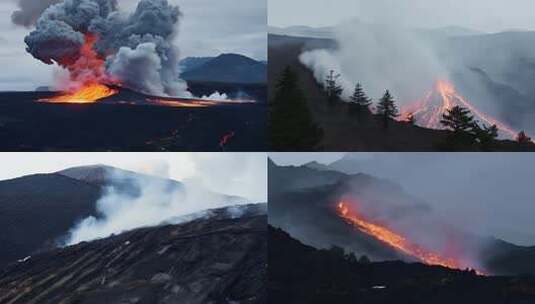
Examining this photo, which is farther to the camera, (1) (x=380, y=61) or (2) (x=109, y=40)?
(1) (x=380, y=61)

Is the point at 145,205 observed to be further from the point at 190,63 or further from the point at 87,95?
the point at 190,63

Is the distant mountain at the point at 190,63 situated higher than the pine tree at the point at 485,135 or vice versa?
the distant mountain at the point at 190,63

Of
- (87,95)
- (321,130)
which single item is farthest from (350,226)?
(87,95)

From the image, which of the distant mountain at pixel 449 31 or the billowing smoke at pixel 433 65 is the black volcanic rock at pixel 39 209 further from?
the distant mountain at pixel 449 31

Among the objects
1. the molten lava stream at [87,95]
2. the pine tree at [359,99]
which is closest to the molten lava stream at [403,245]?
the pine tree at [359,99]

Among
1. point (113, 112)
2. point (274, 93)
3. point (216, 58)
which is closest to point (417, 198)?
point (274, 93)

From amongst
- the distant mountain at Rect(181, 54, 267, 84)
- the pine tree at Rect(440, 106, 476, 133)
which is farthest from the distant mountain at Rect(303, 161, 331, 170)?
the pine tree at Rect(440, 106, 476, 133)

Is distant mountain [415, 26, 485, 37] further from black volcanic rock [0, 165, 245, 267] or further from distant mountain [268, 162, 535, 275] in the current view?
black volcanic rock [0, 165, 245, 267]
